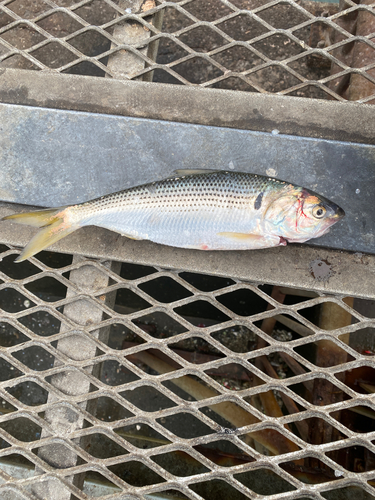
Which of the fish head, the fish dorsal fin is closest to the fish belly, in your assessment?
the fish head

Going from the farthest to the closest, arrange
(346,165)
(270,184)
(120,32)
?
(120,32) < (346,165) < (270,184)

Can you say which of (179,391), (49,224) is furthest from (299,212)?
(179,391)

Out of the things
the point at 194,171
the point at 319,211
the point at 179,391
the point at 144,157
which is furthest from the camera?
the point at 179,391

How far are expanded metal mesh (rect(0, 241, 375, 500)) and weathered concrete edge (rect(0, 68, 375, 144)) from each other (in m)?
1.44

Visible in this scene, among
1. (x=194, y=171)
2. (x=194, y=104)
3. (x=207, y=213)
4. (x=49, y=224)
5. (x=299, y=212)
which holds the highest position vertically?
(x=194, y=104)

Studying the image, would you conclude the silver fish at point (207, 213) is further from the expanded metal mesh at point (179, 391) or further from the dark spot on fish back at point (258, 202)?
the expanded metal mesh at point (179, 391)

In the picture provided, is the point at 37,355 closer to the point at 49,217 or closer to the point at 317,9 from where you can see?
the point at 49,217

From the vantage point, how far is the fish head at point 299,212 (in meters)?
2.67

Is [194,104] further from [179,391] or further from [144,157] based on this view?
[179,391]

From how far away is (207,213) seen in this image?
2.69 meters

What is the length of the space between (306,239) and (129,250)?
1.51 m

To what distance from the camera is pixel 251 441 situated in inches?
184

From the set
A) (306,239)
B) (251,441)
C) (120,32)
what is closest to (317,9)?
(120,32)

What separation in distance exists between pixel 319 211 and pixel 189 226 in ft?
3.31
